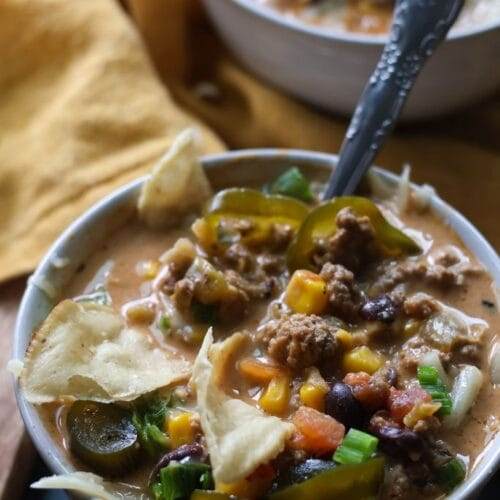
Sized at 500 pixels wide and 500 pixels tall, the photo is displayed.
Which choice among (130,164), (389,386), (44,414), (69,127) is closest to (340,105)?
(130,164)

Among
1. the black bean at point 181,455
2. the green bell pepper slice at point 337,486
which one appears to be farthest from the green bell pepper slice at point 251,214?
the green bell pepper slice at point 337,486

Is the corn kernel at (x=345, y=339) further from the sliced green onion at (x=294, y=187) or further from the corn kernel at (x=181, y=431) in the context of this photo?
the sliced green onion at (x=294, y=187)

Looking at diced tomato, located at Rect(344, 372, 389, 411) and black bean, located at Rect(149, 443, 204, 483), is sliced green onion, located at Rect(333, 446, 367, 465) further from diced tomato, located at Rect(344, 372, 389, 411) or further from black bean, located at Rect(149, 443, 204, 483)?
black bean, located at Rect(149, 443, 204, 483)

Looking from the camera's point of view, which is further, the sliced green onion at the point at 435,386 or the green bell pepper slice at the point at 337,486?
the sliced green onion at the point at 435,386

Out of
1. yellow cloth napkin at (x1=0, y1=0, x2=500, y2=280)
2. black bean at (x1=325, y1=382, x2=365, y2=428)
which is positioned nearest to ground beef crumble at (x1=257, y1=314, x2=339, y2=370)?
black bean at (x1=325, y1=382, x2=365, y2=428)

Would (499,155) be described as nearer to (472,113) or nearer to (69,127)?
(472,113)
